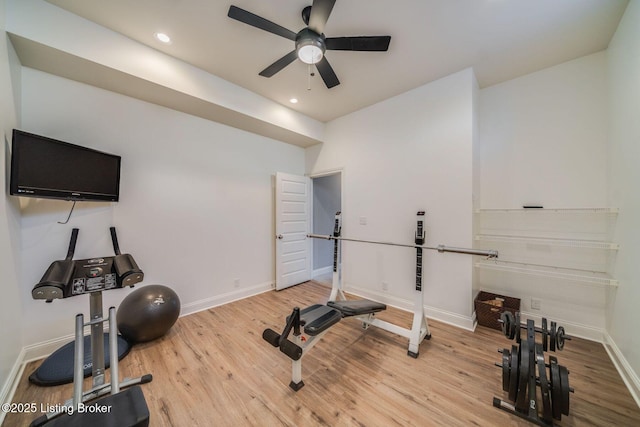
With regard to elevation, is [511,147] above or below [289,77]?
below

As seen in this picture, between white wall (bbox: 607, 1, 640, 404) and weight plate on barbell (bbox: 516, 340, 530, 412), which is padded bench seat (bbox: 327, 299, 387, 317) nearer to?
weight plate on barbell (bbox: 516, 340, 530, 412)

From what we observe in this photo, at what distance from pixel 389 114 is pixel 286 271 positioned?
3.14m

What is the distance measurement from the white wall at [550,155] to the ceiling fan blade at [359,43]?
2.11 metres

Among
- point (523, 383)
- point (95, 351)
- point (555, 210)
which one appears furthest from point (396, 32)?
point (95, 351)

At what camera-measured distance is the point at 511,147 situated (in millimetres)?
2916

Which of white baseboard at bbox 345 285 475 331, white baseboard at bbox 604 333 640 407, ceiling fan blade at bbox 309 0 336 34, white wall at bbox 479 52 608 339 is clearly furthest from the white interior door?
white baseboard at bbox 604 333 640 407

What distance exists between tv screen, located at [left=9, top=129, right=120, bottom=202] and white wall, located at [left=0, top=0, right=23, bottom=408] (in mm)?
84

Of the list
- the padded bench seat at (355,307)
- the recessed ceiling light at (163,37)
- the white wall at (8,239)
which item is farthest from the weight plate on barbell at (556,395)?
the recessed ceiling light at (163,37)

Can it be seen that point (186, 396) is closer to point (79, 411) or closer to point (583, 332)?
point (79, 411)

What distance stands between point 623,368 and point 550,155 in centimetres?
215

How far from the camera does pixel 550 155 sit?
8.86 feet

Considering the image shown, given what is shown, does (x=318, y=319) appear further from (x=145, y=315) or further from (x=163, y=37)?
(x=163, y=37)

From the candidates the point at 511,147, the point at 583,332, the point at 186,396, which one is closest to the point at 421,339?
the point at 583,332

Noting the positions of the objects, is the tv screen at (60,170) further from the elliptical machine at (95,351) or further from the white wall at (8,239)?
the elliptical machine at (95,351)
